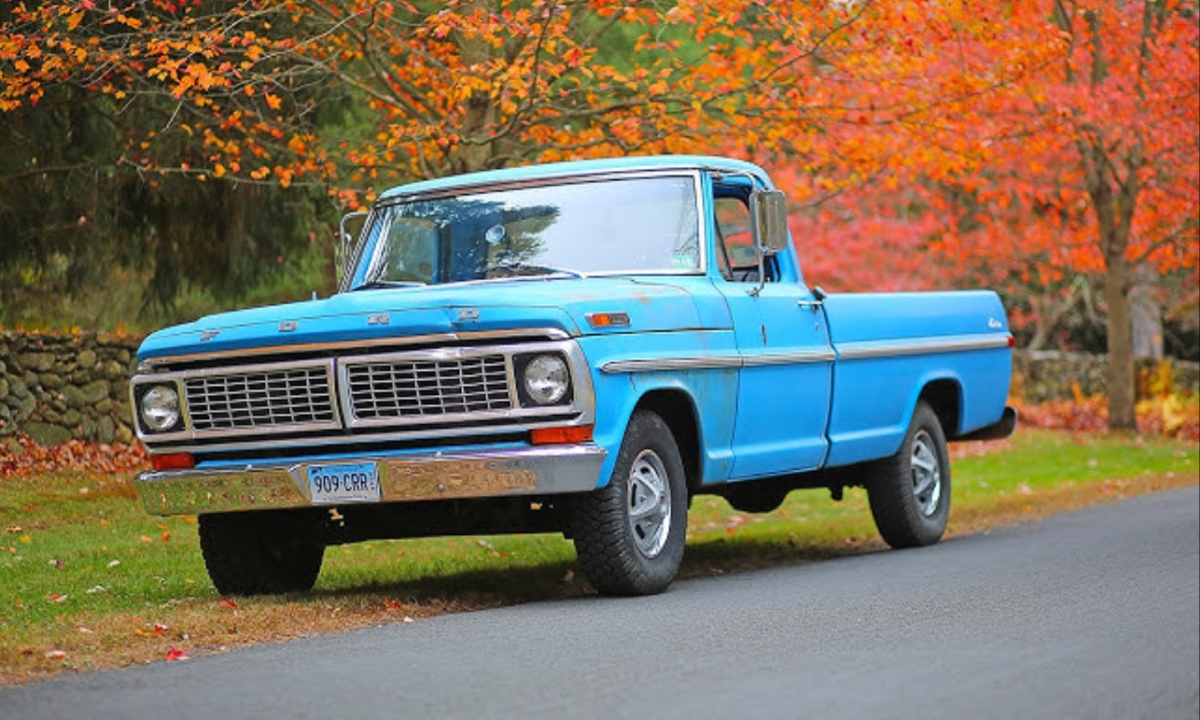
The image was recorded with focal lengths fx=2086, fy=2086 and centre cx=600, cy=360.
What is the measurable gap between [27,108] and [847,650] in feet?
35.9

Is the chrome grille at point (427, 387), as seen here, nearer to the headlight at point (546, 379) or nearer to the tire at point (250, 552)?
the headlight at point (546, 379)

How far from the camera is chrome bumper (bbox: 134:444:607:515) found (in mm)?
9164

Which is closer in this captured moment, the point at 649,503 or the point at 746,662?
the point at 746,662

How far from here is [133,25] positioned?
14578mm

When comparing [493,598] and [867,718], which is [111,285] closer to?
[493,598]

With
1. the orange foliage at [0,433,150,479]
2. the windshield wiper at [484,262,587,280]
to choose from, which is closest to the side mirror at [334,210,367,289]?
the windshield wiper at [484,262,587,280]

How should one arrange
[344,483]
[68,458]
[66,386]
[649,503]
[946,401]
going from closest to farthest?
[344,483] → [649,503] → [946,401] → [68,458] → [66,386]

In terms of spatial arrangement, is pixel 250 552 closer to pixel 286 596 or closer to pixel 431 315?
pixel 286 596

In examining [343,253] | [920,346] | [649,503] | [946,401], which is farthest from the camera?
[946,401]

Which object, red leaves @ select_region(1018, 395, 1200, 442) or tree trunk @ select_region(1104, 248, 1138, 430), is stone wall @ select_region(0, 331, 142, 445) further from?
red leaves @ select_region(1018, 395, 1200, 442)

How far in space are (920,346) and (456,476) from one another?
4.72m

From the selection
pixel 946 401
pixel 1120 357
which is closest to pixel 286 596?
pixel 946 401

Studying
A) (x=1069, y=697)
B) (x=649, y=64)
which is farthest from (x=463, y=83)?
(x=1069, y=697)

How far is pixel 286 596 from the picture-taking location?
10.4 m
